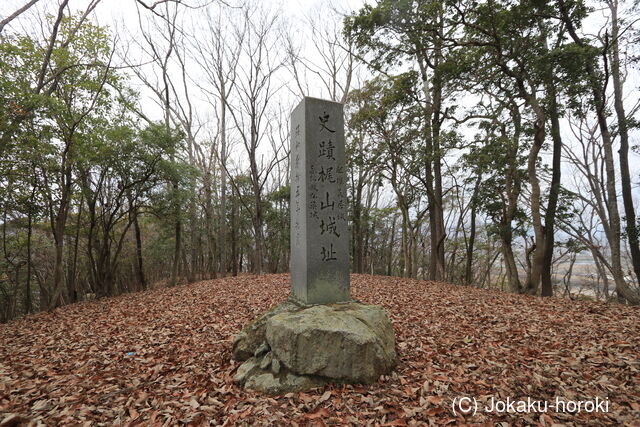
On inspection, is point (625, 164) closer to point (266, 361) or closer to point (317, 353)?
point (317, 353)

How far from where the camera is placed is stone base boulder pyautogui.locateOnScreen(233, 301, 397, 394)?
3350 mm

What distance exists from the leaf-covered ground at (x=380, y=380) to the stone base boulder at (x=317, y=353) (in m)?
0.17

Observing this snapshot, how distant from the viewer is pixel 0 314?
42.5 feet

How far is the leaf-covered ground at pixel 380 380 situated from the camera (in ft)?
9.45

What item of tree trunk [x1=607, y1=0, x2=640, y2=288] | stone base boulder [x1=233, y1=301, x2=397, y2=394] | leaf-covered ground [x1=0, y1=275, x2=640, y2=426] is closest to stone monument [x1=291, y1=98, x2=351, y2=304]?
stone base boulder [x1=233, y1=301, x2=397, y2=394]

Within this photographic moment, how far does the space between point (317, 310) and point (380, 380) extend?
48.9 inches

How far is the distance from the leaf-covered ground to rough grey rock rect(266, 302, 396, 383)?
19 cm

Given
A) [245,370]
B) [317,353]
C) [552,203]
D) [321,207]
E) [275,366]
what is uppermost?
[552,203]

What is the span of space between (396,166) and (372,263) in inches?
491

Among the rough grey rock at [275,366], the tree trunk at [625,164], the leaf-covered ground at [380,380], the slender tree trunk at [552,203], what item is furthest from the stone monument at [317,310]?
the tree trunk at [625,164]

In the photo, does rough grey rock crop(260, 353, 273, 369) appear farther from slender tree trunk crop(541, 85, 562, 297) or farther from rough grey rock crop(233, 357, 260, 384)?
slender tree trunk crop(541, 85, 562, 297)

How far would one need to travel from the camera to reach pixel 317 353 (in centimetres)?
340

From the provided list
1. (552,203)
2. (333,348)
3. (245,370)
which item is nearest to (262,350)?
(245,370)

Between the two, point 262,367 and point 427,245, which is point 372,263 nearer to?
point 427,245
